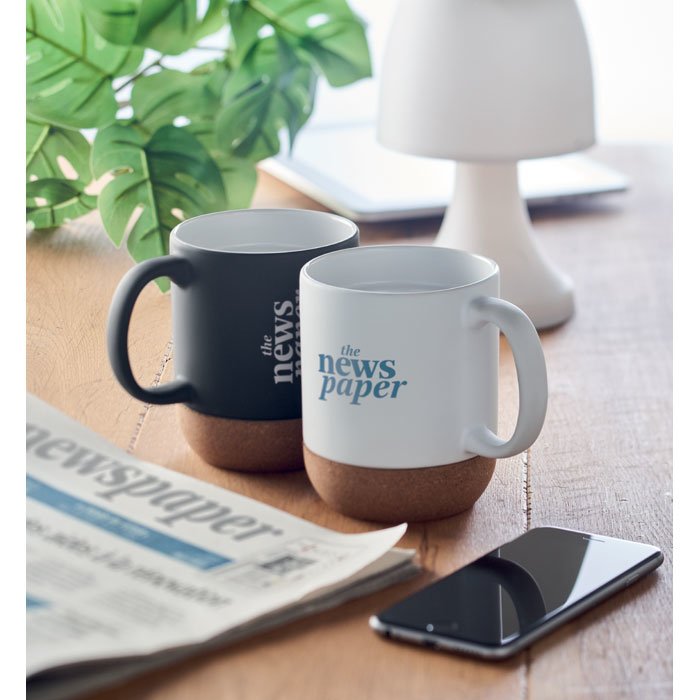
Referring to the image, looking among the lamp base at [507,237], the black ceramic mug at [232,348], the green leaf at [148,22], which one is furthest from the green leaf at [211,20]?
the black ceramic mug at [232,348]

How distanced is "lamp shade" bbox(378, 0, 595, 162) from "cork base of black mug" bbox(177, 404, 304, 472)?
0.30m

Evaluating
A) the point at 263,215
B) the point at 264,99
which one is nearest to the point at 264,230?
the point at 263,215

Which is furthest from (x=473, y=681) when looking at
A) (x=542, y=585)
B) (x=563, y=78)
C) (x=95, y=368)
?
(x=563, y=78)

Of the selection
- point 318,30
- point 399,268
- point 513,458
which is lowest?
point 513,458

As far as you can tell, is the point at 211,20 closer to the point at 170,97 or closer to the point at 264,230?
the point at 170,97

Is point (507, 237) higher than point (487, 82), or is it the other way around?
point (487, 82)

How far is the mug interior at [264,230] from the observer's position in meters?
0.59

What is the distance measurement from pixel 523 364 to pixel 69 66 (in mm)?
527

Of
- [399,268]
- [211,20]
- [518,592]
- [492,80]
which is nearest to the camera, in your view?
[518,592]

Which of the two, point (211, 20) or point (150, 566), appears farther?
point (211, 20)

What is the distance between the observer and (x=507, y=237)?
0.82 meters

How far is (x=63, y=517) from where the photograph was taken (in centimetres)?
47

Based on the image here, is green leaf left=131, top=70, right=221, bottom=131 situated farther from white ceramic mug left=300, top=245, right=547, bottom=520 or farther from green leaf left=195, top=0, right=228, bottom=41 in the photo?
white ceramic mug left=300, top=245, right=547, bottom=520

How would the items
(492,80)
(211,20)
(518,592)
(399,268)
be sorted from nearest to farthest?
(518,592)
(399,268)
(492,80)
(211,20)
